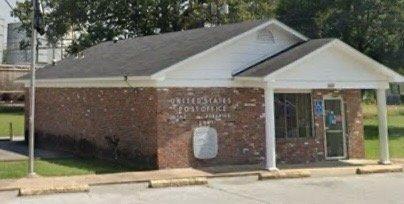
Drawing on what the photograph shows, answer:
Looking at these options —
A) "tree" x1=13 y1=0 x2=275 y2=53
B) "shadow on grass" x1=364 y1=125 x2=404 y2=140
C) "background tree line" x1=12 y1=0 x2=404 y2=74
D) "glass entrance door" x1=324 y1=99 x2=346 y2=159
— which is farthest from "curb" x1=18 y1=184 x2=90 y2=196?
"tree" x1=13 y1=0 x2=275 y2=53

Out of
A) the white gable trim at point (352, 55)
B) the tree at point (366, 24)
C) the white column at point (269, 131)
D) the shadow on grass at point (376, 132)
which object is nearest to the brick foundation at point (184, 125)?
the white column at point (269, 131)

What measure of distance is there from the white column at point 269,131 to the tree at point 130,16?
94.5 ft

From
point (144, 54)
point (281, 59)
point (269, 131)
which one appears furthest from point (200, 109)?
point (144, 54)

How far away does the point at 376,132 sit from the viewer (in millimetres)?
29266

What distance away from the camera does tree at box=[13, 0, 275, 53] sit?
4522 cm

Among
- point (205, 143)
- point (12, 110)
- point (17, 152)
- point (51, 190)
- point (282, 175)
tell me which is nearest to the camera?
point (51, 190)

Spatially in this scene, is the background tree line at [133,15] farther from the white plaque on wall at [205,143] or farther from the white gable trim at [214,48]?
the white plaque on wall at [205,143]

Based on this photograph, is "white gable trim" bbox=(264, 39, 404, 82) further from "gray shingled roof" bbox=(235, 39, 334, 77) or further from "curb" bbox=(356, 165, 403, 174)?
"curb" bbox=(356, 165, 403, 174)

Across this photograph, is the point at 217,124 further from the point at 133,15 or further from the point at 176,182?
the point at 133,15

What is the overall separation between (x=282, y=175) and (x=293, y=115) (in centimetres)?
360

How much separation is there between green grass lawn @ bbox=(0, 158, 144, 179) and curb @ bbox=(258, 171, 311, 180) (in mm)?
3874

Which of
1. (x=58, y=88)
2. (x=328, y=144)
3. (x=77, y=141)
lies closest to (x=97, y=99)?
(x=77, y=141)

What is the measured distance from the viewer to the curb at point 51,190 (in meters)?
12.5

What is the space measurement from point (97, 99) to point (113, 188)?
21.2ft
